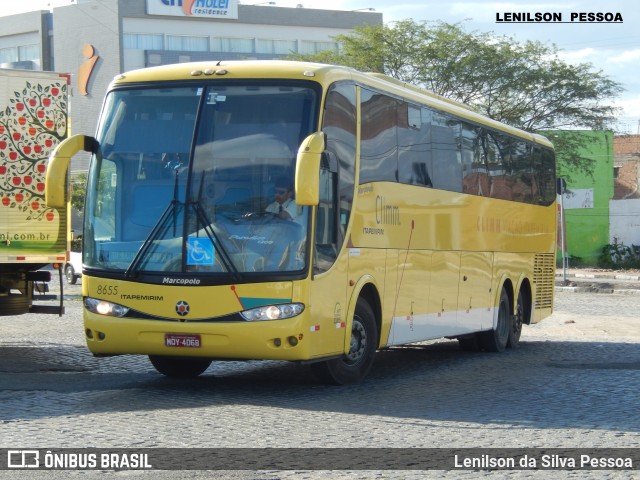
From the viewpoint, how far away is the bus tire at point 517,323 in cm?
1989

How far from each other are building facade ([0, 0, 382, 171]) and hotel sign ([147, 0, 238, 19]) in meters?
0.07

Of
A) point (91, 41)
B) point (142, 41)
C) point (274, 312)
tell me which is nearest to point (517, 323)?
point (274, 312)

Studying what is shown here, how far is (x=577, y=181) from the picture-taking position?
62.2m

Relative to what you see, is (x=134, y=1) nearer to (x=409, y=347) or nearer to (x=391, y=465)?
(x=409, y=347)

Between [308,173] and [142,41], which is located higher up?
[142,41]

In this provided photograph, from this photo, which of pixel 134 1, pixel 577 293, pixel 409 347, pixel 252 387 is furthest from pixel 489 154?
pixel 134 1

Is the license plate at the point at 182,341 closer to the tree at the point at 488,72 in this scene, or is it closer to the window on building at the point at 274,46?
the tree at the point at 488,72

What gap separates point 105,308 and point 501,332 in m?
9.04

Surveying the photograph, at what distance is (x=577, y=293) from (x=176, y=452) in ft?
96.6

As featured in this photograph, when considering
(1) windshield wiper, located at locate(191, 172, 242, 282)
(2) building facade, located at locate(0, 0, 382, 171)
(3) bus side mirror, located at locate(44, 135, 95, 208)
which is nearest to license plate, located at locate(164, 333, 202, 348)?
(1) windshield wiper, located at locate(191, 172, 242, 282)

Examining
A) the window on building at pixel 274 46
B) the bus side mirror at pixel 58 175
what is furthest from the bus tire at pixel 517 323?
the window on building at pixel 274 46

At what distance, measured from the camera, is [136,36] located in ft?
276

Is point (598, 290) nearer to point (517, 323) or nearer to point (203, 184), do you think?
point (517, 323)

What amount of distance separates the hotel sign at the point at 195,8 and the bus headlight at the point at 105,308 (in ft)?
244
